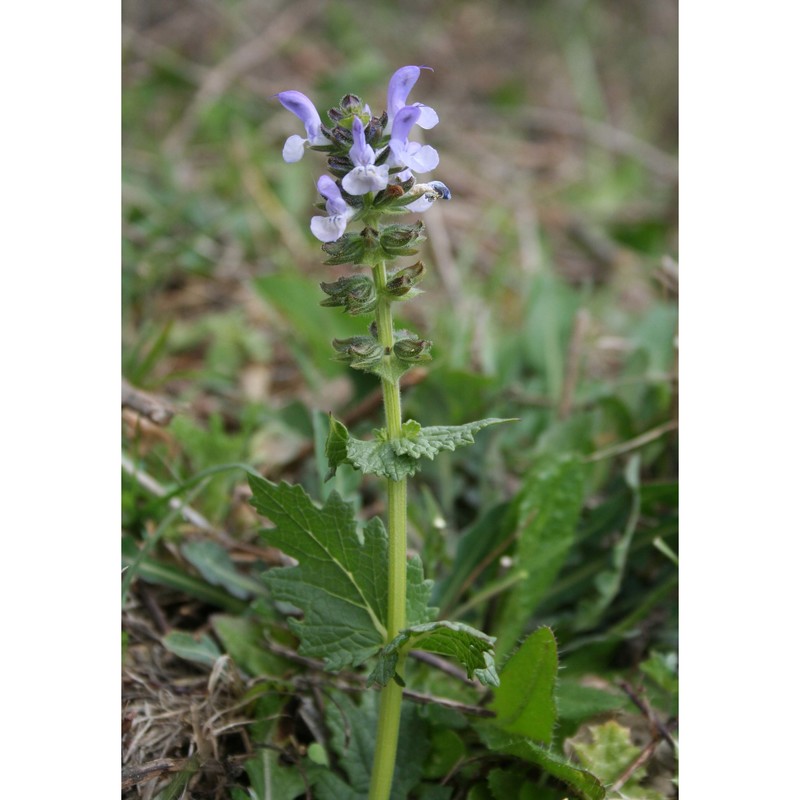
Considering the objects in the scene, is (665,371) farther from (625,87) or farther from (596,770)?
(625,87)

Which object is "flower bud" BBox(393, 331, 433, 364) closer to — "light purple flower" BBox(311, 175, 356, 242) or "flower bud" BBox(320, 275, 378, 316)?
"flower bud" BBox(320, 275, 378, 316)

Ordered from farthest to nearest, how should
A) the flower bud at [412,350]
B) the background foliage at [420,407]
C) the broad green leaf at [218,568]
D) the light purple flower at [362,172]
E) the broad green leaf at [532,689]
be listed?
1. the broad green leaf at [218,568]
2. the background foliage at [420,407]
3. the broad green leaf at [532,689]
4. the flower bud at [412,350]
5. the light purple flower at [362,172]

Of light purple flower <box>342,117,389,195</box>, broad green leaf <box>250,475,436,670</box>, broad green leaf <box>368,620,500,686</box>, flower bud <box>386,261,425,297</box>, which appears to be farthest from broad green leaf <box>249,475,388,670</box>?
light purple flower <box>342,117,389,195</box>

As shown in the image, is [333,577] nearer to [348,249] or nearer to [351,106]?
[348,249]

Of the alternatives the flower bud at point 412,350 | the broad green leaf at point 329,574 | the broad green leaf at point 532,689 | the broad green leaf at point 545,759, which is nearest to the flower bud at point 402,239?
the flower bud at point 412,350

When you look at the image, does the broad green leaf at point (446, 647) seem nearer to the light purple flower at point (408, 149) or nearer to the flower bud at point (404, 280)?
the flower bud at point (404, 280)
